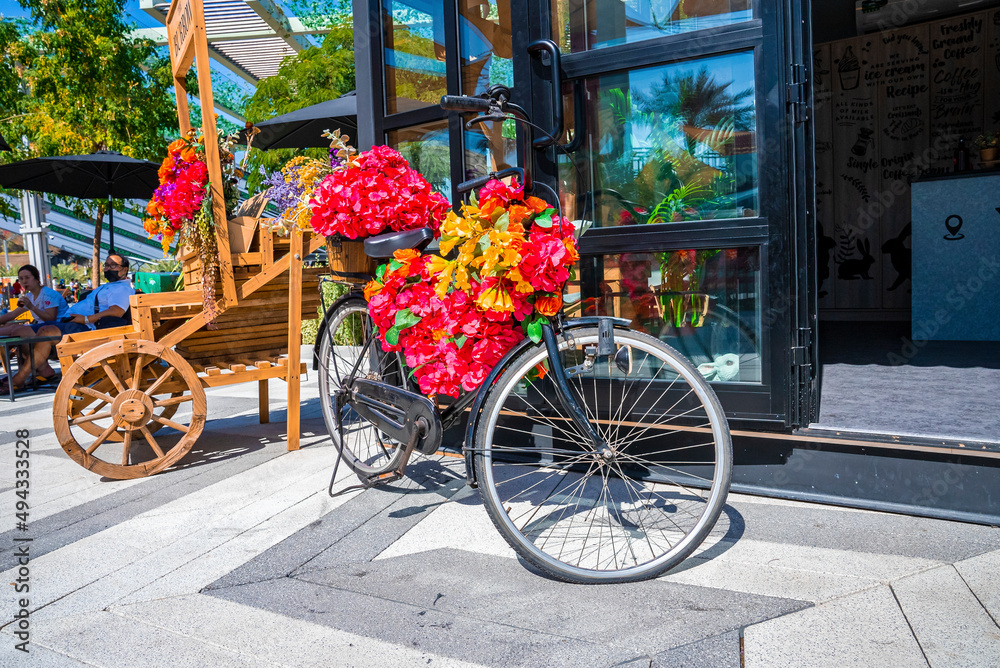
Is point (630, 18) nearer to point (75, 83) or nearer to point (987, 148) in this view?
point (987, 148)

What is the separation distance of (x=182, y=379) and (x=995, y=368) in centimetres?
449

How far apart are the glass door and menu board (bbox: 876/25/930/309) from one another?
524cm

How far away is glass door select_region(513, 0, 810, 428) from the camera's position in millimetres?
2623

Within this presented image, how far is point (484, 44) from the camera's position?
3279 mm

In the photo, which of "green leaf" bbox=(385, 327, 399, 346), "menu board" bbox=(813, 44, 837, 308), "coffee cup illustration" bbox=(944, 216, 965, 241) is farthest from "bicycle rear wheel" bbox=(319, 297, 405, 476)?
"menu board" bbox=(813, 44, 837, 308)

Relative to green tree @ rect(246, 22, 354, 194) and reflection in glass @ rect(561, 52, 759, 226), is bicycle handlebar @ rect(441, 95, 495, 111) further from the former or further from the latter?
green tree @ rect(246, 22, 354, 194)

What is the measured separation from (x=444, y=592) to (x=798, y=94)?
2.15 m

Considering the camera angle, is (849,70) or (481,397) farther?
Answer: (849,70)

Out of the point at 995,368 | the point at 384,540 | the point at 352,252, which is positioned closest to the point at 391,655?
the point at 384,540

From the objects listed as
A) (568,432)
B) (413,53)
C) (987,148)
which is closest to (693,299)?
(568,432)

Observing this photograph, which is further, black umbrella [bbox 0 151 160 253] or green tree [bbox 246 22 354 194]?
green tree [bbox 246 22 354 194]

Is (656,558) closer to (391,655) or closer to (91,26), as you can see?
(391,655)

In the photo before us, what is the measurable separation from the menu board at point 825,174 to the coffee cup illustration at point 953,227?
2294mm

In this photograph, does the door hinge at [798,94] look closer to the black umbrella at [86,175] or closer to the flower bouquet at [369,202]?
the flower bouquet at [369,202]
